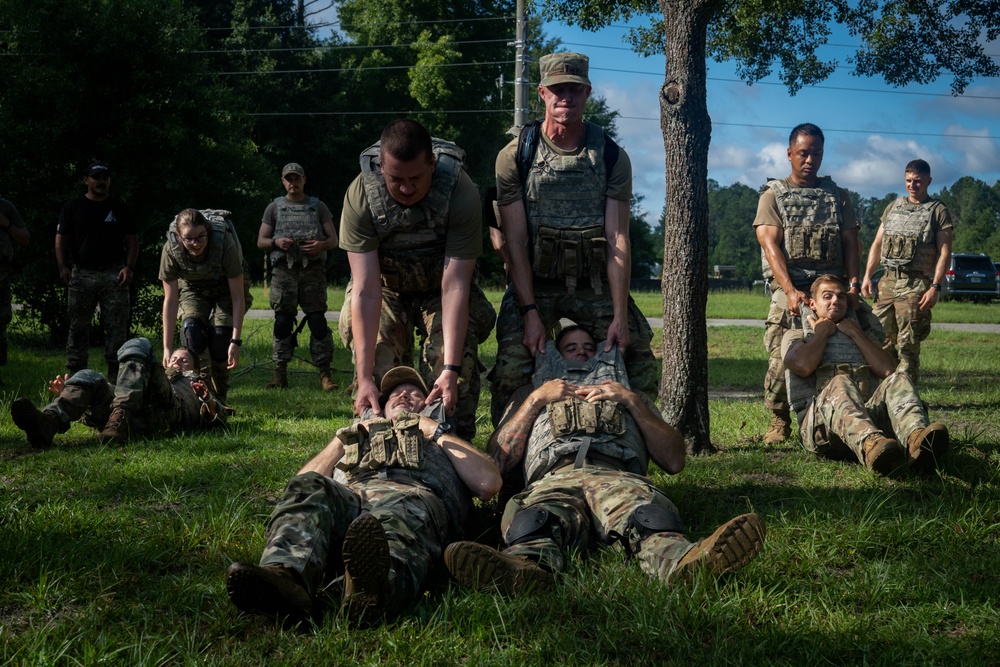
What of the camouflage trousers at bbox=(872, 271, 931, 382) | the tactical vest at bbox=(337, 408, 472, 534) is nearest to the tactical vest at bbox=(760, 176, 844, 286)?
the camouflage trousers at bbox=(872, 271, 931, 382)

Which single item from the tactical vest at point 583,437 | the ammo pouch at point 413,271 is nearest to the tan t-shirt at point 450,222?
the ammo pouch at point 413,271

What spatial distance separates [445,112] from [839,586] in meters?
36.3

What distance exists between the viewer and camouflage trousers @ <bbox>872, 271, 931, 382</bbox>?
30.5 ft

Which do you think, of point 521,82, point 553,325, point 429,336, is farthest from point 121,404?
point 521,82

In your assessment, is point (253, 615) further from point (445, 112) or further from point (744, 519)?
point (445, 112)

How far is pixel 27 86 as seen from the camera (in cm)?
1329

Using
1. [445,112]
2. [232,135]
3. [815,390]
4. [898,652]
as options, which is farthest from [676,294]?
[445,112]

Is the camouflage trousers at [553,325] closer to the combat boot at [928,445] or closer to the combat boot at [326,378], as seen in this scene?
the combat boot at [928,445]

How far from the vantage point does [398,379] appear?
4.61 m

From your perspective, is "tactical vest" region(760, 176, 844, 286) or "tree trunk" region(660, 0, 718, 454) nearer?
"tree trunk" region(660, 0, 718, 454)

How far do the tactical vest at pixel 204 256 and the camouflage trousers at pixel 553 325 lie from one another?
11.8 ft

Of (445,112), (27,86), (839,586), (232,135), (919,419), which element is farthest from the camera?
(445,112)

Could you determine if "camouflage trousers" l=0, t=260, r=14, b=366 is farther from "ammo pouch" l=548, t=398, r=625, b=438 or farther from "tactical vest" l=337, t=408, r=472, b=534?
"ammo pouch" l=548, t=398, r=625, b=438

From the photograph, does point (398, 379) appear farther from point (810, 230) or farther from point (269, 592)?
point (810, 230)
